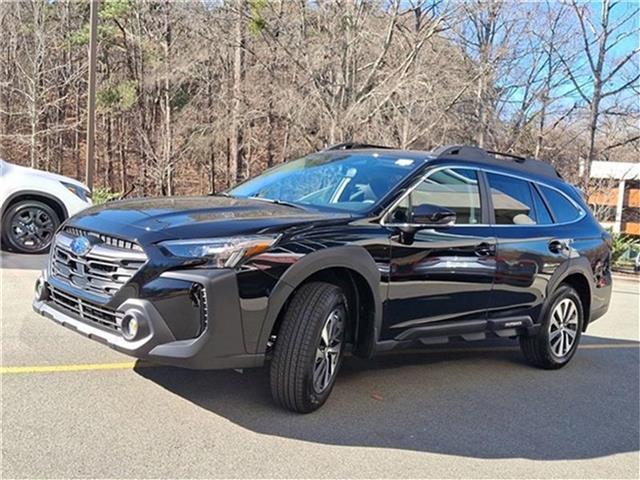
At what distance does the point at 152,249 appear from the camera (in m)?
3.45

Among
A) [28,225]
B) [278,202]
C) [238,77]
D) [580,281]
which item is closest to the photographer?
[278,202]

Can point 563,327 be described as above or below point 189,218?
below

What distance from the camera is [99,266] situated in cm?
365

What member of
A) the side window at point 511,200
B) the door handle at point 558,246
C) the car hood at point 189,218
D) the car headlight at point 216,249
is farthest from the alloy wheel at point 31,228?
the door handle at point 558,246

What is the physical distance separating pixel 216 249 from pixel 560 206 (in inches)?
145

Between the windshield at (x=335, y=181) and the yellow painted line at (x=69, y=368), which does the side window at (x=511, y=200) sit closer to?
the windshield at (x=335, y=181)

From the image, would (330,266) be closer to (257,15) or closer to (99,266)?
(99,266)

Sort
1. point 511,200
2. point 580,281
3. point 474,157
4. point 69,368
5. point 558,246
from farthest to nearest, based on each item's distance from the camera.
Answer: point 580,281 → point 558,246 → point 511,200 → point 474,157 → point 69,368

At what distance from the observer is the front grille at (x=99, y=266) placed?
11.5 ft

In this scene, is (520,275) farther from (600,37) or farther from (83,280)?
(600,37)

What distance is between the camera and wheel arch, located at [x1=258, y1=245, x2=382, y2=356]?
3.62 m

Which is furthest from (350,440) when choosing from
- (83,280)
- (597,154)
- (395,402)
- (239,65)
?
(597,154)

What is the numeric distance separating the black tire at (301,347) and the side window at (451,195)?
922 millimetres

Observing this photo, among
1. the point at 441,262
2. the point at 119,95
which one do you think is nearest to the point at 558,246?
the point at 441,262
